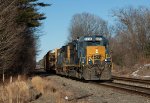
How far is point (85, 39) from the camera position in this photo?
1228 inches

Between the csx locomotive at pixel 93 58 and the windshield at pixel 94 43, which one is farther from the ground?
the windshield at pixel 94 43

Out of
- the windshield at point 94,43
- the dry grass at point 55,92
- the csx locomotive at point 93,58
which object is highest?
the windshield at point 94,43

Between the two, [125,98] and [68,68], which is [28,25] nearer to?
[68,68]

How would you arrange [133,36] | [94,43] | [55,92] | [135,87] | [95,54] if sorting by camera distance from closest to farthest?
[55,92]
[135,87]
[95,54]
[94,43]
[133,36]

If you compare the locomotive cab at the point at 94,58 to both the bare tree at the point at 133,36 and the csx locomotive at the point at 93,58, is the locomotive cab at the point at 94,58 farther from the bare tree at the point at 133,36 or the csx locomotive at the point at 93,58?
the bare tree at the point at 133,36

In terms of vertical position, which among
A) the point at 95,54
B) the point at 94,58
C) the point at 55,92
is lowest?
the point at 55,92

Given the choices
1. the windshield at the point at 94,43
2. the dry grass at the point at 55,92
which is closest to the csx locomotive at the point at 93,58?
the windshield at the point at 94,43

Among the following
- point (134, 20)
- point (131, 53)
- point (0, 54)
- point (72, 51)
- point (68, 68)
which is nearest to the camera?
point (0, 54)

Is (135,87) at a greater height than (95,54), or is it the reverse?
(95,54)

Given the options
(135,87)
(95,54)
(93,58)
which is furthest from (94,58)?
(135,87)

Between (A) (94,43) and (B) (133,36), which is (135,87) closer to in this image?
(A) (94,43)

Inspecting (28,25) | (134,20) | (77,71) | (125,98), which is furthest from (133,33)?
(125,98)

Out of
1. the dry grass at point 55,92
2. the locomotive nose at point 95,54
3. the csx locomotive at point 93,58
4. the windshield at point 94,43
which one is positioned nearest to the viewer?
the dry grass at point 55,92

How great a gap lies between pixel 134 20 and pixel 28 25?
40906 mm
